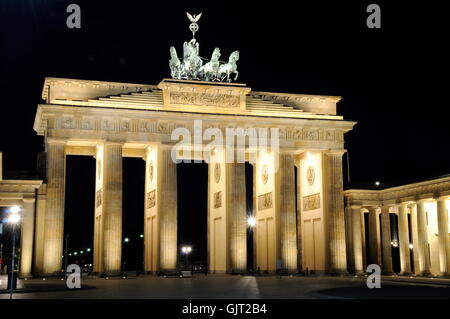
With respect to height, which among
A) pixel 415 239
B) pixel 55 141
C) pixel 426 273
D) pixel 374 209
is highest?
pixel 55 141

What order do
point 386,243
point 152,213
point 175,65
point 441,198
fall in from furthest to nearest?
1. point 386,243
2. point 175,65
3. point 152,213
4. point 441,198

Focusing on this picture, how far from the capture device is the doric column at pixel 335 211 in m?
64.1

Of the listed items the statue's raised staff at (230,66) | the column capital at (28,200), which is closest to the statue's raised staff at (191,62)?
the statue's raised staff at (230,66)

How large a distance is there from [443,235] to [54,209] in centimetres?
3608

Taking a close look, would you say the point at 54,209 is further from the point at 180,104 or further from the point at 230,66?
the point at 230,66

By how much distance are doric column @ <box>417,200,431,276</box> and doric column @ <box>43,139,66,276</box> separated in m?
34.8

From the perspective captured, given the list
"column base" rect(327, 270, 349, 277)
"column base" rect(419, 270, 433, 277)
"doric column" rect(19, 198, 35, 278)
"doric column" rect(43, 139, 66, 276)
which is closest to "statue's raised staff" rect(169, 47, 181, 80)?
"doric column" rect(43, 139, 66, 276)

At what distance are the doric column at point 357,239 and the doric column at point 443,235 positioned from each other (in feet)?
28.1

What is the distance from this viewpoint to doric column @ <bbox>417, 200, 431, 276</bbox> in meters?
64.8

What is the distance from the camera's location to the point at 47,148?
193 ft

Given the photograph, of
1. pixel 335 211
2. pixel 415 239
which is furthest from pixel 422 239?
pixel 335 211

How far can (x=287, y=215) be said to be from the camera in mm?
64062

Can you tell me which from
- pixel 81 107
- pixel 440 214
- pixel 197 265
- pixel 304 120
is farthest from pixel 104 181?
pixel 197 265
